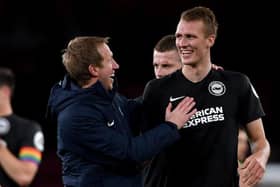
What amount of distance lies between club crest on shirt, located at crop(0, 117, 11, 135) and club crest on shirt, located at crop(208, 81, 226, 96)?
1653mm

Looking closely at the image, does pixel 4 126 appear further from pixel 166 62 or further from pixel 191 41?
pixel 191 41

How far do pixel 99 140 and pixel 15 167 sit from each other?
1.26 meters

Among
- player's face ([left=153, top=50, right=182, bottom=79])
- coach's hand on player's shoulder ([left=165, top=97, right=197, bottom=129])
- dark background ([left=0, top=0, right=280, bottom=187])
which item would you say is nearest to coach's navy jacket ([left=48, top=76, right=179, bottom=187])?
coach's hand on player's shoulder ([left=165, top=97, right=197, bottom=129])

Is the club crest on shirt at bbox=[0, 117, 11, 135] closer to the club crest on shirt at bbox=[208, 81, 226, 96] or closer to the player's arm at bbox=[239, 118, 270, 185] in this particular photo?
the club crest on shirt at bbox=[208, 81, 226, 96]

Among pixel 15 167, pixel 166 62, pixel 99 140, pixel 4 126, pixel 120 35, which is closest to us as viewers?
pixel 99 140

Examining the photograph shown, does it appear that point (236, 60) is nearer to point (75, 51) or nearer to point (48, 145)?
point (48, 145)

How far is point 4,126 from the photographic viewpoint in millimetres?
4992

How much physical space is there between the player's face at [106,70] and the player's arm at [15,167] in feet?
3.94

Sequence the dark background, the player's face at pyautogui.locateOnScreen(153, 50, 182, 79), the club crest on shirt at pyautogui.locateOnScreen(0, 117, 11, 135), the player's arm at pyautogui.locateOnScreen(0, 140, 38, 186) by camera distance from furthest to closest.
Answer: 1. the dark background
2. the club crest on shirt at pyautogui.locateOnScreen(0, 117, 11, 135)
3. the player's arm at pyautogui.locateOnScreen(0, 140, 38, 186)
4. the player's face at pyautogui.locateOnScreen(153, 50, 182, 79)

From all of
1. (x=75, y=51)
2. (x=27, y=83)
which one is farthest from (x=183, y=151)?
(x=27, y=83)

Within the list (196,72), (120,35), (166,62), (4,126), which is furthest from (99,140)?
(120,35)

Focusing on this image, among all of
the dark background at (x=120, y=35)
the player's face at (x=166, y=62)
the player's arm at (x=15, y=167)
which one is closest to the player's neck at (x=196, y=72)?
the player's face at (x=166, y=62)

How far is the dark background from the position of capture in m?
10.6

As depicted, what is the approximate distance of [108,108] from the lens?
12.6 feet
